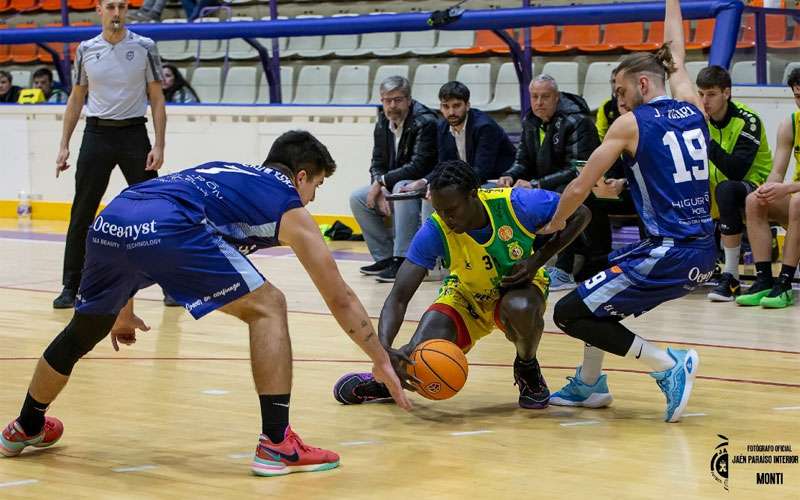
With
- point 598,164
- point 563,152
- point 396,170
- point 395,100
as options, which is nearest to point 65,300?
point 396,170

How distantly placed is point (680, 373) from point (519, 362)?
735mm

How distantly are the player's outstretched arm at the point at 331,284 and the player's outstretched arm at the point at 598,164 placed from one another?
1233mm

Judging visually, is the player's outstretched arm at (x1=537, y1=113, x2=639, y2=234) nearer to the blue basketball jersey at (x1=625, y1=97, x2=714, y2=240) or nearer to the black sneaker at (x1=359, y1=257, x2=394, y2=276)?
the blue basketball jersey at (x1=625, y1=97, x2=714, y2=240)

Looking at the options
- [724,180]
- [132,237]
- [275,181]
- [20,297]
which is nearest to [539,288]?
[275,181]

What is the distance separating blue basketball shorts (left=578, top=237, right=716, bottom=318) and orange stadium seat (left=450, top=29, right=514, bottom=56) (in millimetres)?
7099

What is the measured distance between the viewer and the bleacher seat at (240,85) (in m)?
14.0

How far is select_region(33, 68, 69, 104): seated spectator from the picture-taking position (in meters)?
15.6

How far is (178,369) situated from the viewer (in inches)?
266

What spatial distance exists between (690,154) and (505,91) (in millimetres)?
7410

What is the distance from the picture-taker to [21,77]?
53.3 ft

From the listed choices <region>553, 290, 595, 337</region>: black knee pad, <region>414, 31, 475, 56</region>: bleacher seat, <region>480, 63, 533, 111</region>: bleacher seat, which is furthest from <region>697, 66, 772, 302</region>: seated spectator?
<region>414, 31, 475, 56</region>: bleacher seat

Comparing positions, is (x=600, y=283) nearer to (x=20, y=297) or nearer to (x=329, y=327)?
(x=329, y=327)

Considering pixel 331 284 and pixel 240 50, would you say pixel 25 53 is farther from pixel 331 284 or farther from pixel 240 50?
pixel 331 284

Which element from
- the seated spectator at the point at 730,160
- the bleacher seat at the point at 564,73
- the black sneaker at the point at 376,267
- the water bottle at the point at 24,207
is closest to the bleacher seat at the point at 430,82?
the bleacher seat at the point at 564,73
